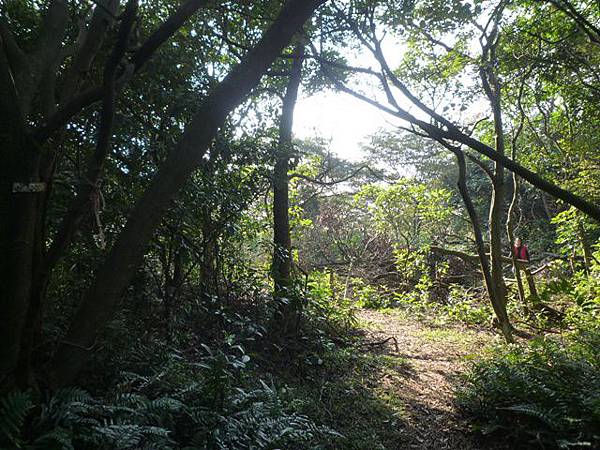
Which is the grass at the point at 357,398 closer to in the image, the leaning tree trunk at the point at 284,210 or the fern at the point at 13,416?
the leaning tree trunk at the point at 284,210

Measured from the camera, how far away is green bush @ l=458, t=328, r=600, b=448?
11.0 feet

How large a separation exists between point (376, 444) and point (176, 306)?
8.15ft

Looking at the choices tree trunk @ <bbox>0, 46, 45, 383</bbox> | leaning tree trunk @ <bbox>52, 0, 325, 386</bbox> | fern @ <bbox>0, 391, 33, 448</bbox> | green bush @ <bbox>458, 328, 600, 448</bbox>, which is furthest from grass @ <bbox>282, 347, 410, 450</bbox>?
tree trunk @ <bbox>0, 46, 45, 383</bbox>

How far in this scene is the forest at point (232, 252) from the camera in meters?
2.12

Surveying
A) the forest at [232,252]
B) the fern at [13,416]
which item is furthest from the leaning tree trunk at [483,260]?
the fern at [13,416]

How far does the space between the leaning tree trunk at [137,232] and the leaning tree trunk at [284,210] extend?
2522mm

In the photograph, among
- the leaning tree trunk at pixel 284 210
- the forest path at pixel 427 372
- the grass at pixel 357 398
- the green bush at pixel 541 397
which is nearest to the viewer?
the green bush at pixel 541 397

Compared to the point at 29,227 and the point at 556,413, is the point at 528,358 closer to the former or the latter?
the point at 556,413

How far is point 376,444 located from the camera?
3.51 m

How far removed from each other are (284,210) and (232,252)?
1.55m

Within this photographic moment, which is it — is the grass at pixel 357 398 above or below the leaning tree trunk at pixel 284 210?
below

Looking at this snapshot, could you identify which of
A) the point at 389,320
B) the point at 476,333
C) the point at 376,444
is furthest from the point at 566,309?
the point at 376,444

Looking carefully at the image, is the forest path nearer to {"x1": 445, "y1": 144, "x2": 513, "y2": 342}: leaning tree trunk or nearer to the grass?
the grass

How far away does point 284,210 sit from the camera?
20.2 feet
